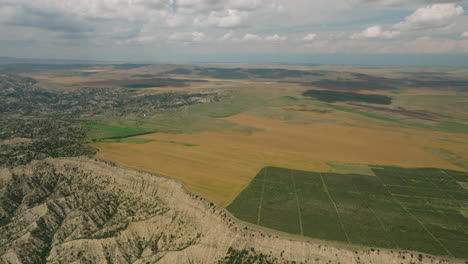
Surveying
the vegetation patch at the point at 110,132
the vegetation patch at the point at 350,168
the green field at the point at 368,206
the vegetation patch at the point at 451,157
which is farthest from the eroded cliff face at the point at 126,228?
→ the vegetation patch at the point at 451,157

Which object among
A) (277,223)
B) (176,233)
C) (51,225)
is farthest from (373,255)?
(51,225)

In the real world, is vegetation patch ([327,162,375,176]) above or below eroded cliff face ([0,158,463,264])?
above

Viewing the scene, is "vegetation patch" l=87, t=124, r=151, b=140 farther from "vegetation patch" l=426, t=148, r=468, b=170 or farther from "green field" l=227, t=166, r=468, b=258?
"vegetation patch" l=426, t=148, r=468, b=170

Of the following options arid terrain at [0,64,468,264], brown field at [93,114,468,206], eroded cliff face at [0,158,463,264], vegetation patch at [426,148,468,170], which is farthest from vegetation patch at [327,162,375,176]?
eroded cliff face at [0,158,463,264]

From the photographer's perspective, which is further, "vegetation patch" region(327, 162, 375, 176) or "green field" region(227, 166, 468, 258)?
"vegetation patch" region(327, 162, 375, 176)

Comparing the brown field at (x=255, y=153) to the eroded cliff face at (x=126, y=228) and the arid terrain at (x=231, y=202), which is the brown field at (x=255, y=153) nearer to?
the arid terrain at (x=231, y=202)

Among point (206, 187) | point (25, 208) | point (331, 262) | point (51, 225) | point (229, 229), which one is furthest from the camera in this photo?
point (206, 187)

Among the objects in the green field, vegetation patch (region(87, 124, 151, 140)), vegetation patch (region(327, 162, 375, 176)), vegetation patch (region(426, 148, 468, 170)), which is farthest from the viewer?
vegetation patch (region(87, 124, 151, 140))

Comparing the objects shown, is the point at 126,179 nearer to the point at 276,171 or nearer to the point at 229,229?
the point at 229,229
